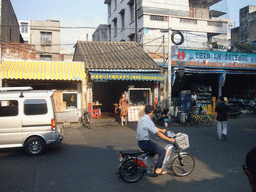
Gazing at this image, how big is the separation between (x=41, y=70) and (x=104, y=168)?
870 centimetres

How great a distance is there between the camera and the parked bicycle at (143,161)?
502cm

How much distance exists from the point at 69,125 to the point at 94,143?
4293 millimetres

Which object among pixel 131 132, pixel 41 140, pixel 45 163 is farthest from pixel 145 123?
pixel 131 132

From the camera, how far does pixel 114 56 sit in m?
16.0

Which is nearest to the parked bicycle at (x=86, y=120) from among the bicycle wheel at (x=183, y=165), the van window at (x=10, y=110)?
the van window at (x=10, y=110)

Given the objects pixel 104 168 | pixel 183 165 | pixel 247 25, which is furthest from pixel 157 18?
pixel 183 165

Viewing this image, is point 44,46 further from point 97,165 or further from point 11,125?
point 97,165

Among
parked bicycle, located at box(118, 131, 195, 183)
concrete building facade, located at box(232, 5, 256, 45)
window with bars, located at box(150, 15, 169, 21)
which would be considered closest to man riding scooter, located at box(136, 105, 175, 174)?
parked bicycle, located at box(118, 131, 195, 183)

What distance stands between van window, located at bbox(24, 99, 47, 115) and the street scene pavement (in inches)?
56.4

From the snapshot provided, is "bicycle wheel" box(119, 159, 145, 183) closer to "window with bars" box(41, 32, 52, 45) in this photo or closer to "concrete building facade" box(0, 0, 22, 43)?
"concrete building facade" box(0, 0, 22, 43)

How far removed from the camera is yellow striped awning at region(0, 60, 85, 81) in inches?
473

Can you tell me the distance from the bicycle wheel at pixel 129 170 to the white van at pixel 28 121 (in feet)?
11.0

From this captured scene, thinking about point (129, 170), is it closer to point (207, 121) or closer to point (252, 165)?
point (252, 165)

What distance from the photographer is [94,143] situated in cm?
907
